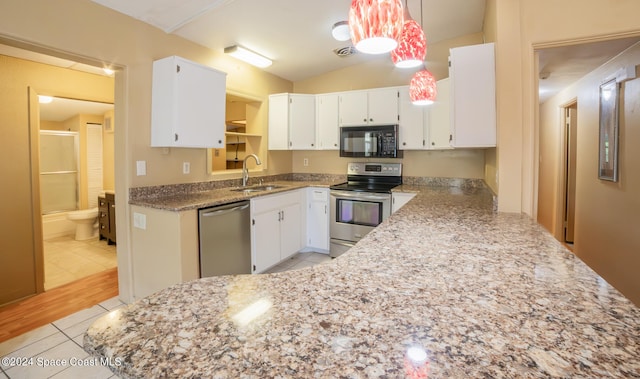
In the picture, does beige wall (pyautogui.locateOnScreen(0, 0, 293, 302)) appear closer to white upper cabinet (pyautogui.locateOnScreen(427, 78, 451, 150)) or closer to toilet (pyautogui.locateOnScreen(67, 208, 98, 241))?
toilet (pyautogui.locateOnScreen(67, 208, 98, 241))

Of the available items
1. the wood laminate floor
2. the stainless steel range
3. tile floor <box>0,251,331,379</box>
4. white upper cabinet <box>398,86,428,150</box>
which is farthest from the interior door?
the wood laminate floor

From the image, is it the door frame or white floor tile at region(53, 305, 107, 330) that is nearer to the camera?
white floor tile at region(53, 305, 107, 330)

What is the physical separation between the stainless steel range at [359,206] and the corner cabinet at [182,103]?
5.36 ft

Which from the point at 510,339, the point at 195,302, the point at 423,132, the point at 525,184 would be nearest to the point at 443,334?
the point at 510,339

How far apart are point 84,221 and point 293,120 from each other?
351 centimetres

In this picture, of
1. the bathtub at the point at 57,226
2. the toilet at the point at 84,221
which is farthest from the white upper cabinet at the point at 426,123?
the bathtub at the point at 57,226

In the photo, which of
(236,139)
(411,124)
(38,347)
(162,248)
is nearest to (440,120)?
(411,124)

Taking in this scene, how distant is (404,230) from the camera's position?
155 centimetres

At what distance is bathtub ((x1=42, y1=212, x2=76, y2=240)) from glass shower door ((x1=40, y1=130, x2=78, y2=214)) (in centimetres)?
22

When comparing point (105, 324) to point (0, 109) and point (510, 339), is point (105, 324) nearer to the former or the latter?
point (510, 339)

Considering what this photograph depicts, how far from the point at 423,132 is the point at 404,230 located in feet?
7.58

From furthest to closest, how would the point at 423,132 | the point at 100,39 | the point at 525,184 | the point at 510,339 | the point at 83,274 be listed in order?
the point at 423,132 → the point at 83,274 → the point at 100,39 → the point at 525,184 → the point at 510,339

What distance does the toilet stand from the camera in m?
4.51

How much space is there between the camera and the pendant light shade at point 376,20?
1056 millimetres
